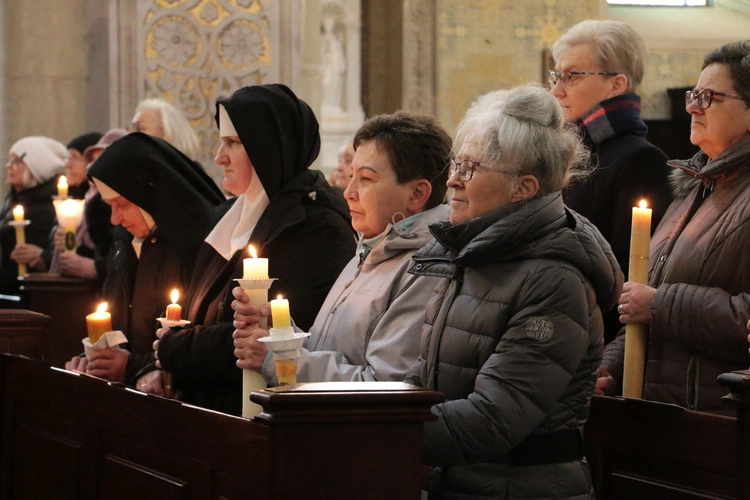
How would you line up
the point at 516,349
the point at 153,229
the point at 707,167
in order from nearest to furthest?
the point at 516,349 → the point at 707,167 → the point at 153,229

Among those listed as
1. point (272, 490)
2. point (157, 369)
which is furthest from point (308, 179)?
point (272, 490)

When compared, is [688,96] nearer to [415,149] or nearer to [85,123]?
[415,149]

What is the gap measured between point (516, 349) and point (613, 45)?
1.75m

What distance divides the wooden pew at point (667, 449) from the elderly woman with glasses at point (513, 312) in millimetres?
320

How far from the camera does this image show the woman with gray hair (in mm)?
7316

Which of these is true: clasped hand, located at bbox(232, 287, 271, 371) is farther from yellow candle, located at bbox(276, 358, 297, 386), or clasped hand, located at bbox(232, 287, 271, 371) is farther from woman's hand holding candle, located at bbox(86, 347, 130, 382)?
woman's hand holding candle, located at bbox(86, 347, 130, 382)

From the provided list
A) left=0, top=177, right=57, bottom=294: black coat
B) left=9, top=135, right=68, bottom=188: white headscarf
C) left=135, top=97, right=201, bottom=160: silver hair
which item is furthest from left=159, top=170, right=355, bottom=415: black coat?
left=9, top=135, right=68, bottom=188: white headscarf

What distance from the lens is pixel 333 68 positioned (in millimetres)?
12008

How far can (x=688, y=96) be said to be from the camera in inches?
136

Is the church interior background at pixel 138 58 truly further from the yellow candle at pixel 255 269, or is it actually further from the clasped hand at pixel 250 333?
the yellow candle at pixel 255 269

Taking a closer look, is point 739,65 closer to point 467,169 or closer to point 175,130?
point 467,169

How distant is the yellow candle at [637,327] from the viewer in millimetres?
3117

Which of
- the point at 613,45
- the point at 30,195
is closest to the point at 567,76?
the point at 613,45

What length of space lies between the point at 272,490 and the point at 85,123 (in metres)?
6.68
